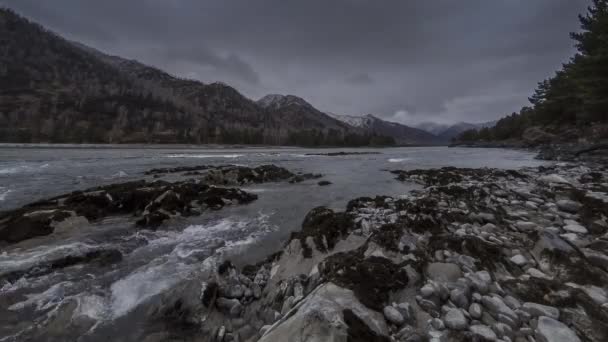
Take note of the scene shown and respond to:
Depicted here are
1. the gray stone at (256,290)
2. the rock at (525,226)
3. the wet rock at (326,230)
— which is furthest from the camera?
the wet rock at (326,230)

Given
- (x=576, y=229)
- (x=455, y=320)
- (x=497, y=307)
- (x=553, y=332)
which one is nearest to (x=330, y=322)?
(x=455, y=320)

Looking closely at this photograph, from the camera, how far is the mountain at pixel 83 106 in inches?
3450

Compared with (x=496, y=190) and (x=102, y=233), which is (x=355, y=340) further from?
(x=496, y=190)

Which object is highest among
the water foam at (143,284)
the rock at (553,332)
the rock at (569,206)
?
the rock at (569,206)

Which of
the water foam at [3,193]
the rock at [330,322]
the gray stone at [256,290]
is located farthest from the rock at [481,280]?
the water foam at [3,193]

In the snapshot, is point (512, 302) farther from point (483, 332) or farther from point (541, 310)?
point (483, 332)

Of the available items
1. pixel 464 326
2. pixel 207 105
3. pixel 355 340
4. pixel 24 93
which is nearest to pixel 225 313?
pixel 355 340

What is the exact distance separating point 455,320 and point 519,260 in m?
2.23

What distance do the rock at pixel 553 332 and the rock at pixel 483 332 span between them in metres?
0.37

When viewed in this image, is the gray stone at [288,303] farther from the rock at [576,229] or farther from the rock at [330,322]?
the rock at [576,229]

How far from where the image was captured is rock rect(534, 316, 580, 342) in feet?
6.33

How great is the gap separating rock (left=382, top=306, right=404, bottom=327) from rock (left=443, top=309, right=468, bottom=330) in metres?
0.44

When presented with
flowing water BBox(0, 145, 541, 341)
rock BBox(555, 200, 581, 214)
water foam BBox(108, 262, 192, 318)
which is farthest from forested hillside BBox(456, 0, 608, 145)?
water foam BBox(108, 262, 192, 318)

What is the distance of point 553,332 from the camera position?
1.99 m
